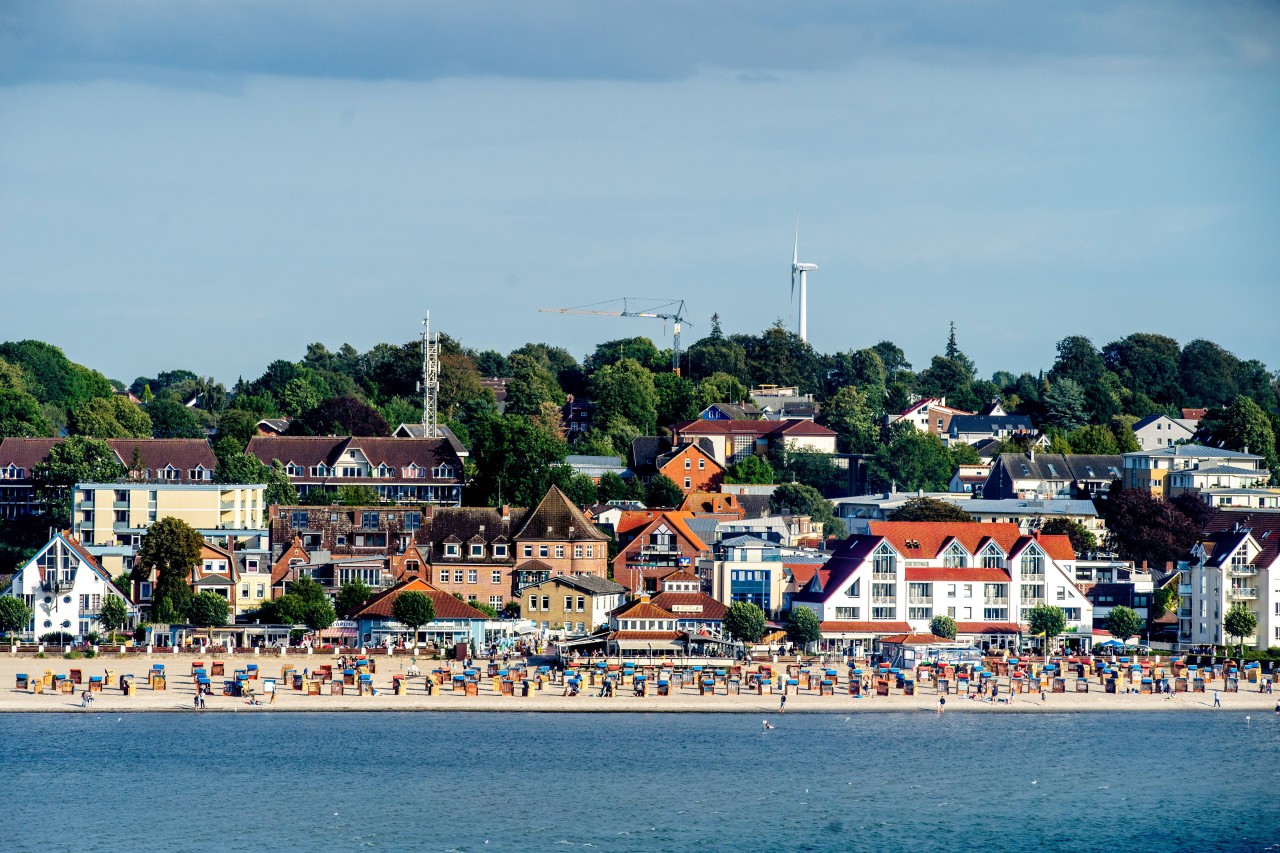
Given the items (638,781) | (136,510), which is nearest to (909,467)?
(136,510)

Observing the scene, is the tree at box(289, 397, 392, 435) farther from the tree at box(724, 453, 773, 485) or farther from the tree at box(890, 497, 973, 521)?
the tree at box(890, 497, 973, 521)

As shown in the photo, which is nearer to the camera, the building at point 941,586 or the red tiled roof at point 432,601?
the red tiled roof at point 432,601

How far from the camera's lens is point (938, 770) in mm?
79375

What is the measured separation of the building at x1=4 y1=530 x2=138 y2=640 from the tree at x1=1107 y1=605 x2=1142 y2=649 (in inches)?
1851

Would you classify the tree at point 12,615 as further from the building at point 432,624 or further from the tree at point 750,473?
the tree at point 750,473

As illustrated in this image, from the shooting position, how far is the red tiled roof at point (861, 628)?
104500 millimetres

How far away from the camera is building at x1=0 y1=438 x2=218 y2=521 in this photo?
13012 cm

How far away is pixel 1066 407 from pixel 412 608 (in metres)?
102

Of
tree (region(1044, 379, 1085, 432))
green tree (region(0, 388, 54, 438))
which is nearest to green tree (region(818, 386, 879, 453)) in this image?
tree (region(1044, 379, 1085, 432))

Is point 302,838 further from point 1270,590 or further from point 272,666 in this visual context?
point 1270,590

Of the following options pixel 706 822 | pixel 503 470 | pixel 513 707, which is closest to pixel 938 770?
pixel 706 822

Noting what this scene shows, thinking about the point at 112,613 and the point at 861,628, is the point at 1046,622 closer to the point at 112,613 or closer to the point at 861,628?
the point at 861,628

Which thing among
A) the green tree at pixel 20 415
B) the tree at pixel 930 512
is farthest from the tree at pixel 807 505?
the green tree at pixel 20 415

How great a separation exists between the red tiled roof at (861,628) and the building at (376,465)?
128 feet
